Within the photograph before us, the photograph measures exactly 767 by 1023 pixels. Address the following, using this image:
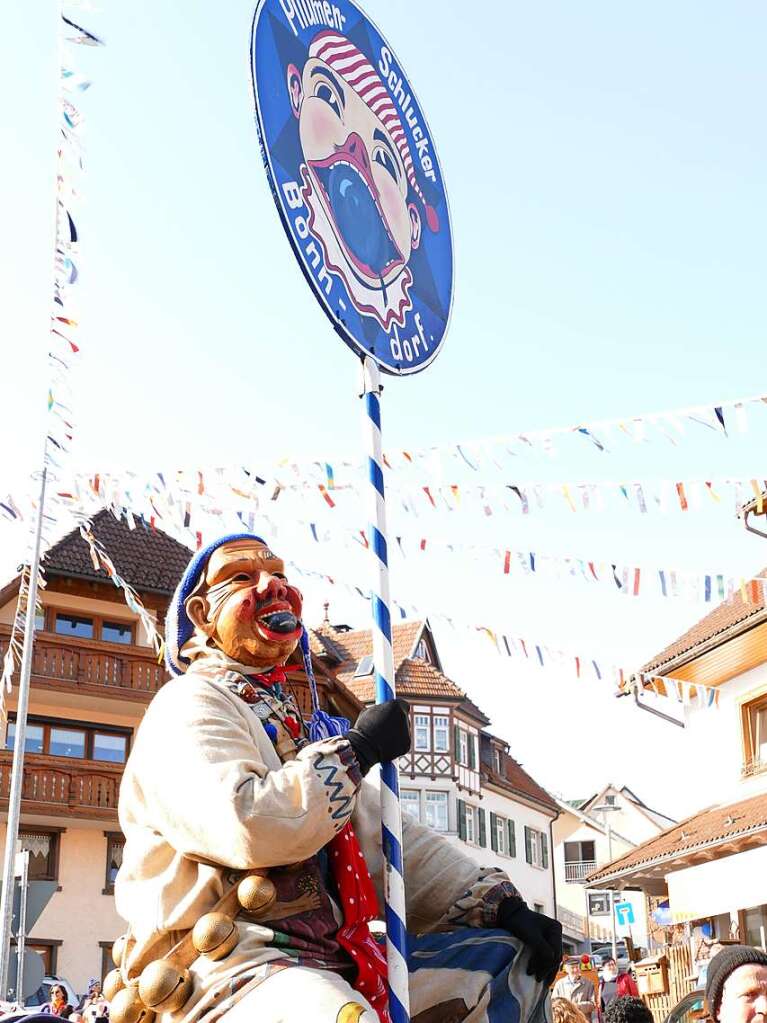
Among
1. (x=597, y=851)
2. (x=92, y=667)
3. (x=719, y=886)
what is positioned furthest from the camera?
(x=597, y=851)

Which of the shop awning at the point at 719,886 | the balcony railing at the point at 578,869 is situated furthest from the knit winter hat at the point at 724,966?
the balcony railing at the point at 578,869

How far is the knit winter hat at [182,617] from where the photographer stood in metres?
3.80

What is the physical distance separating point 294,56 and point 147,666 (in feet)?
86.1

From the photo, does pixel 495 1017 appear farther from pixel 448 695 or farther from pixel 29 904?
pixel 448 695

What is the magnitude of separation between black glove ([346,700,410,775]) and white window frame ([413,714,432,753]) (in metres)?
39.8

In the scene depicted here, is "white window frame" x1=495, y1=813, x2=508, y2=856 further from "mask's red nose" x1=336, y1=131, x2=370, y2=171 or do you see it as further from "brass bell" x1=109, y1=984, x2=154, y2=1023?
"brass bell" x1=109, y1=984, x2=154, y2=1023

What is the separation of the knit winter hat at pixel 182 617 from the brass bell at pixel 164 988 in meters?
0.99

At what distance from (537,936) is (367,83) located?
103 inches

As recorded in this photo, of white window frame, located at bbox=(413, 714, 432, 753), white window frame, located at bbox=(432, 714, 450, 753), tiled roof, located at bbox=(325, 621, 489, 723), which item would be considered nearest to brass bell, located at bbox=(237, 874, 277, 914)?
tiled roof, located at bbox=(325, 621, 489, 723)

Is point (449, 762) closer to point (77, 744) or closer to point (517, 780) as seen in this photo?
point (517, 780)

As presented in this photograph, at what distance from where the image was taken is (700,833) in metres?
19.0

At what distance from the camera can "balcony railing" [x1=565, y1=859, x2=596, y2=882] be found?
200 feet

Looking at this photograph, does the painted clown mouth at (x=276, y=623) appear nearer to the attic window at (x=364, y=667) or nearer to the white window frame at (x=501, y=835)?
the attic window at (x=364, y=667)

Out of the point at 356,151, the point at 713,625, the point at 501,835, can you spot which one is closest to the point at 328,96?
the point at 356,151
